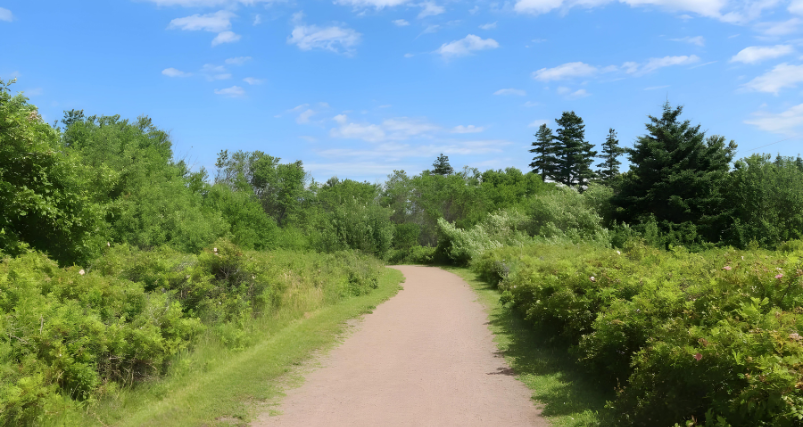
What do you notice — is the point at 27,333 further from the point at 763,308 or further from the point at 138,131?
the point at 138,131

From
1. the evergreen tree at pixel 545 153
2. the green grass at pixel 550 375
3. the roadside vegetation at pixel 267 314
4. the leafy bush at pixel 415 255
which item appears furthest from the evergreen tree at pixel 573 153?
the green grass at pixel 550 375

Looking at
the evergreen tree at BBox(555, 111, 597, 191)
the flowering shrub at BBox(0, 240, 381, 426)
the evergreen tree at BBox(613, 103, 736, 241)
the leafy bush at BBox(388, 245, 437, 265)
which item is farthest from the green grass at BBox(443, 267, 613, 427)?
the evergreen tree at BBox(555, 111, 597, 191)

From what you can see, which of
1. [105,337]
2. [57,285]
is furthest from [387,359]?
[57,285]

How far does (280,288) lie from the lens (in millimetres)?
13211

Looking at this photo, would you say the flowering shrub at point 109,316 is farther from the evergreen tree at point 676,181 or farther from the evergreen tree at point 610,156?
the evergreen tree at point 610,156

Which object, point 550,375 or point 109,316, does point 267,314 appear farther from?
point 550,375

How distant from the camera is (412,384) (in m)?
7.60

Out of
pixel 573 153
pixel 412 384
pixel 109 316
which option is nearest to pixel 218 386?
pixel 109 316

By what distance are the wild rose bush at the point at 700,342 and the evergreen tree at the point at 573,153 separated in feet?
226

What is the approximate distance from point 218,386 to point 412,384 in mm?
2930

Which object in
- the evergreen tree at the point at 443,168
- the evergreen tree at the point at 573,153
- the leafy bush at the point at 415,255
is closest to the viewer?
the leafy bush at the point at 415,255

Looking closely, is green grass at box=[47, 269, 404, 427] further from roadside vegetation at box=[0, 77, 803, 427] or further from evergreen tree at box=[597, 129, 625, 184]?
evergreen tree at box=[597, 129, 625, 184]

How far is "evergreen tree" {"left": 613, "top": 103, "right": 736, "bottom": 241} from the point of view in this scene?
32.8 meters

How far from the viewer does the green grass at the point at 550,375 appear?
6119 mm
